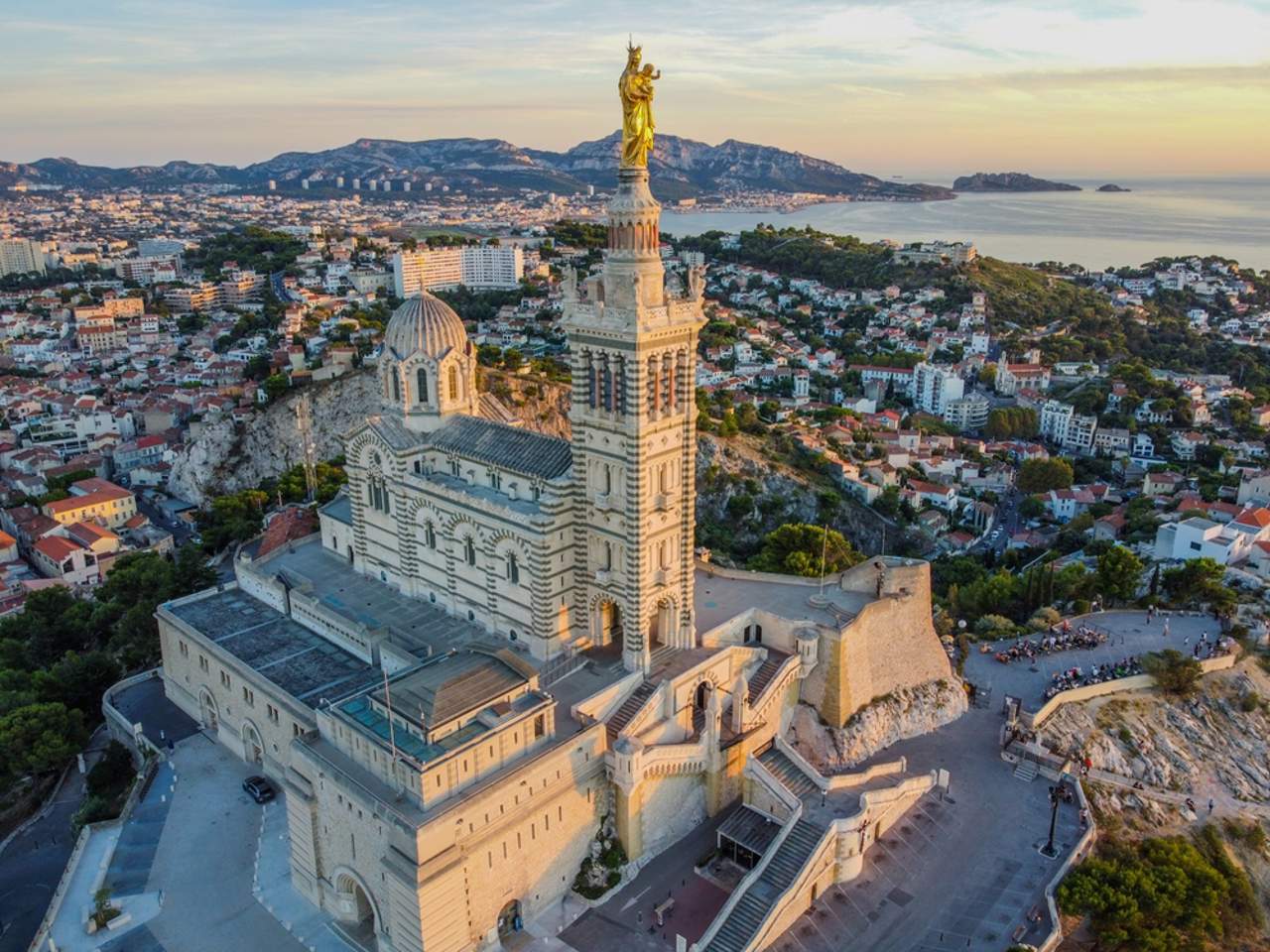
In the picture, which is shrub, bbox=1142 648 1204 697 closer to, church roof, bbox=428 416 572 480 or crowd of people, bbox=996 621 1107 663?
crowd of people, bbox=996 621 1107 663

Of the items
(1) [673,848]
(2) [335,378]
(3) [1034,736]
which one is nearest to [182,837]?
(1) [673,848]

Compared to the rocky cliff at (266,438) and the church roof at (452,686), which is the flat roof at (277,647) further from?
the rocky cliff at (266,438)

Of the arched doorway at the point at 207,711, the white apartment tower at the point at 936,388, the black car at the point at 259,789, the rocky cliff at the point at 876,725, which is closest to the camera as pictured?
the black car at the point at 259,789

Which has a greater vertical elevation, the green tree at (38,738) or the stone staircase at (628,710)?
the stone staircase at (628,710)

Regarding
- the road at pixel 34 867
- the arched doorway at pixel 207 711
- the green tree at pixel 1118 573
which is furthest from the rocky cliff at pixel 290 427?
the green tree at pixel 1118 573

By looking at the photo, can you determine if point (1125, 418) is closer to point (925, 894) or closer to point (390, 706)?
point (925, 894)
